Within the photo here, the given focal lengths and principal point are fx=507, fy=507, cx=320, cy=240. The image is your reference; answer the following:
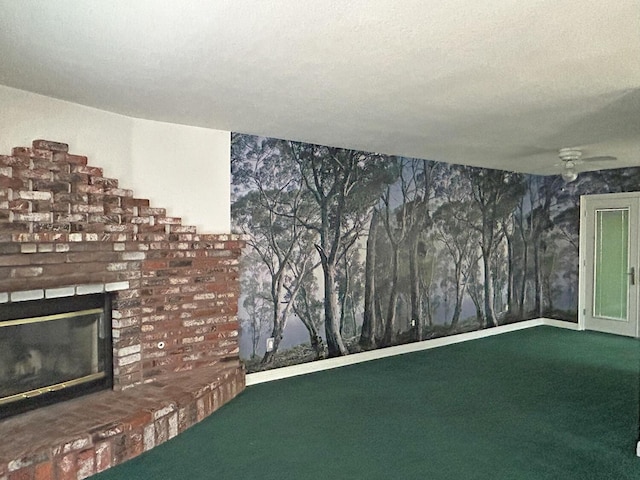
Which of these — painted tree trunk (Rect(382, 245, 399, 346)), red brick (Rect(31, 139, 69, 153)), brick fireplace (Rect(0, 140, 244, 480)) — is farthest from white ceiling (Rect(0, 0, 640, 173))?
painted tree trunk (Rect(382, 245, 399, 346))

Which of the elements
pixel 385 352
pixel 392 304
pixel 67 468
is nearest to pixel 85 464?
pixel 67 468

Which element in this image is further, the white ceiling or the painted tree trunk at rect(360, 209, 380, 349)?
the painted tree trunk at rect(360, 209, 380, 349)

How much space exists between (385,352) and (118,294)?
123 inches

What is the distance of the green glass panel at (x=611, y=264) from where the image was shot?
7.00 meters

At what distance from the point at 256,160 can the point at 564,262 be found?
5.26m

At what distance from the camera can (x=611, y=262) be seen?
7.15 meters

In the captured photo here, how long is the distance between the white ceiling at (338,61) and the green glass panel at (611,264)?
3186 mm

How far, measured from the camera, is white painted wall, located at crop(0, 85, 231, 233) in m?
3.23

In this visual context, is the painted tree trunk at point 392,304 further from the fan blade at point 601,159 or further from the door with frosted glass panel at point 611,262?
the door with frosted glass panel at point 611,262

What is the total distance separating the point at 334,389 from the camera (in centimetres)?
454

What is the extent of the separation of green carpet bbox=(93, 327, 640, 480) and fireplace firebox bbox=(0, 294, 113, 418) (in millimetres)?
757

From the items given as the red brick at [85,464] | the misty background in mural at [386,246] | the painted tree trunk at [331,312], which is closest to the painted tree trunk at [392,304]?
the misty background in mural at [386,246]

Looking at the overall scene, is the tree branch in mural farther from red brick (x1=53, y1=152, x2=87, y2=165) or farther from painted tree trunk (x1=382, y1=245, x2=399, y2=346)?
red brick (x1=53, y1=152, x2=87, y2=165)

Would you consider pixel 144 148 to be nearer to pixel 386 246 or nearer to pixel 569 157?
pixel 386 246
